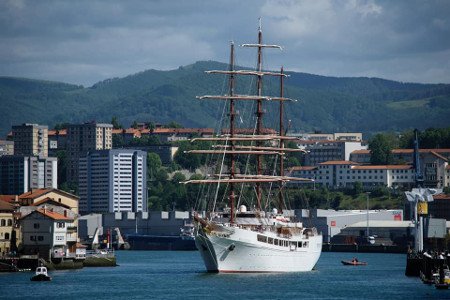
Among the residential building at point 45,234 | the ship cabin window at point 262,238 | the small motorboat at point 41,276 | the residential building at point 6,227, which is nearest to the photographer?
the small motorboat at point 41,276

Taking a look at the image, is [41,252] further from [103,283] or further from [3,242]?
[103,283]

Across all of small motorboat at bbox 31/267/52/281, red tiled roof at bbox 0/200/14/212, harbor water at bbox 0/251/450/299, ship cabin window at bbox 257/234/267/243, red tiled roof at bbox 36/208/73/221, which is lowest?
harbor water at bbox 0/251/450/299

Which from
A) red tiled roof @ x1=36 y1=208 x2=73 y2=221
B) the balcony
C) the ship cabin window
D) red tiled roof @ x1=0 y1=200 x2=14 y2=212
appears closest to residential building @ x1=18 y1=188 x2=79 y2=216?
red tiled roof @ x1=36 y1=208 x2=73 y2=221

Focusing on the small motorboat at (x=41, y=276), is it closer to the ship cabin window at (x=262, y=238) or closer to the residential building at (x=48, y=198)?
the ship cabin window at (x=262, y=238)

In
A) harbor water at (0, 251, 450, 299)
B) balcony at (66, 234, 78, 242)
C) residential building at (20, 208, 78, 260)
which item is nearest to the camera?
harbor water at (0, 251, 450, 299)

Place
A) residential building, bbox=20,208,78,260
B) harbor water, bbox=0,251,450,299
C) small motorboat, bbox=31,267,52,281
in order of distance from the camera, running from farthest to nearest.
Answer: residential building, bbox=20,208,78,260
small motorboat, bbox=31,267,52,281
harbor water, bbox=0,251,450,299

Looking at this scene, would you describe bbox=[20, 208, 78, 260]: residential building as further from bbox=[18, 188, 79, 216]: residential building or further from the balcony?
bbox=[18, 188, 79, 216]: residential building

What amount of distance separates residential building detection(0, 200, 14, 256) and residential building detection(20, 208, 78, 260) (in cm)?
104

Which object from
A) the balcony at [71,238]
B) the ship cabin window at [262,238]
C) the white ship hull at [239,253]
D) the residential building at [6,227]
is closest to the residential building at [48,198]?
the balcony at [71,238]

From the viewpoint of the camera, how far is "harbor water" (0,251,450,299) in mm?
97750

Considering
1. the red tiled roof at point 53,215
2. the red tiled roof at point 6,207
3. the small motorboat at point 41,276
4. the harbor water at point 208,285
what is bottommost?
the harbor water at point 208,285

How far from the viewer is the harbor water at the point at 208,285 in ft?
321

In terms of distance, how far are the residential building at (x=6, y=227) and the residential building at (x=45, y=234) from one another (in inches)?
41.0

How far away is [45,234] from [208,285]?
92.9ft
